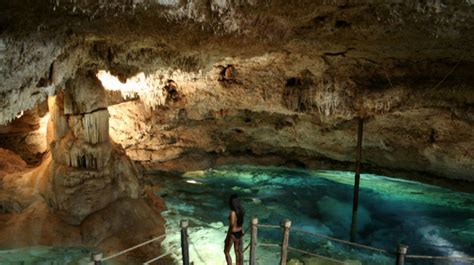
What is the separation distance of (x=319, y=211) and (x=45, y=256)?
287 inches

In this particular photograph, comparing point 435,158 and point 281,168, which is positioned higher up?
point 435,158

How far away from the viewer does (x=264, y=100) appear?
31.0 ft

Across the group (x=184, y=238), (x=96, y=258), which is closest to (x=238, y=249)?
(x=184, y=238)

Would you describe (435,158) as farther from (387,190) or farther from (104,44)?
(104,44)

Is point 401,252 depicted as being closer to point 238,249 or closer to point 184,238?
point 238,249

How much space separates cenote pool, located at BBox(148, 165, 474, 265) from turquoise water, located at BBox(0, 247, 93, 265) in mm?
1599

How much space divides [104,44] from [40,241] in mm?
3689

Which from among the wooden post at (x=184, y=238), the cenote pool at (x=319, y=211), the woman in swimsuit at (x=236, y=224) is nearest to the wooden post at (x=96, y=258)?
the wooden post at (x=184, y=238)

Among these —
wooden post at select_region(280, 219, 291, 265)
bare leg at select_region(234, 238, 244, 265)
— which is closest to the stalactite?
bare leg at select_region(234, 238, 244, 265)

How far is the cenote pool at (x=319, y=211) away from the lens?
8.07 m

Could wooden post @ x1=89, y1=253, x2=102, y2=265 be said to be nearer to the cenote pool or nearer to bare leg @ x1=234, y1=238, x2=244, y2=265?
bare leg @ x1=234, y1=238, x2=244, y2=265

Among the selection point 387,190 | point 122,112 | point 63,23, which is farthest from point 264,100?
point 387,190

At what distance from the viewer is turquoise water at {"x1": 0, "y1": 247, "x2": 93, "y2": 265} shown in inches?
253

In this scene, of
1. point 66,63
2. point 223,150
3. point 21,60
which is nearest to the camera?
point 21,60
